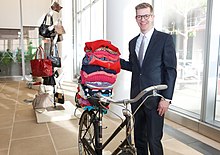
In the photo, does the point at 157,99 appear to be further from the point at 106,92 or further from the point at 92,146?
the point at 92,146

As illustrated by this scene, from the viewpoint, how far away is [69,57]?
8.51 metres

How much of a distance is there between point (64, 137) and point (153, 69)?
6.41ft

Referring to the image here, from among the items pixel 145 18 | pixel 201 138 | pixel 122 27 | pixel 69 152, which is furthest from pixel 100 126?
pixel 122 27

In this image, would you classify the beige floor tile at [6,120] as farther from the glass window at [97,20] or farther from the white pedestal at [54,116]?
the glass window at [97,20]

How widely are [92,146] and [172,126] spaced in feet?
6.59

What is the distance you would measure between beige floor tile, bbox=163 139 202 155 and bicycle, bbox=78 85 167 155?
44.3 inches

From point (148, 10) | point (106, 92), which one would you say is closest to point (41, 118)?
point (106, 92)

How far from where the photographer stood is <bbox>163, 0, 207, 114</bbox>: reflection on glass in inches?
136

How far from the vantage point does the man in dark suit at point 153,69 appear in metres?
1.76

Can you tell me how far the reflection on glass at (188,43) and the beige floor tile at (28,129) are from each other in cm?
246

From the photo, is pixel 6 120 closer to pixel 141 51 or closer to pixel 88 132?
pixel 88 132

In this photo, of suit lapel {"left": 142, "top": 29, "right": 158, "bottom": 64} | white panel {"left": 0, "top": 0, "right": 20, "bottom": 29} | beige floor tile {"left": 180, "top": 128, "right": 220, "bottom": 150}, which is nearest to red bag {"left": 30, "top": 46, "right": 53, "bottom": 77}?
suit lapel {"left": 142, "top": 29, "right": 158, "bottom": 64}

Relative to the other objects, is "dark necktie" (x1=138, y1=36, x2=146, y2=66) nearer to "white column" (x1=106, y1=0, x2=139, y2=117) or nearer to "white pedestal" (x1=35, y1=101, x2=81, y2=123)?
"white column" (x1=106, y1=0, x2=139, y2=117)

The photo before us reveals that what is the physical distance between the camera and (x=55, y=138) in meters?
3.12
